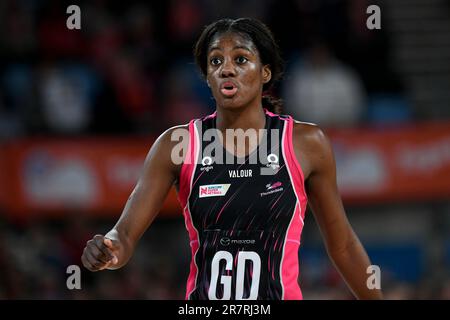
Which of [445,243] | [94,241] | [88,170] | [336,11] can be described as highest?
[336,11]

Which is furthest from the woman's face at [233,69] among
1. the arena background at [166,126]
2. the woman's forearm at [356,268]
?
the arena background at [166,126]

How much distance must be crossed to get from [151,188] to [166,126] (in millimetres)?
5899

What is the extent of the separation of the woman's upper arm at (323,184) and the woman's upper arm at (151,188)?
0.60 metres

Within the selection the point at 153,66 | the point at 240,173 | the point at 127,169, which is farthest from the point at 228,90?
the point at 153,66

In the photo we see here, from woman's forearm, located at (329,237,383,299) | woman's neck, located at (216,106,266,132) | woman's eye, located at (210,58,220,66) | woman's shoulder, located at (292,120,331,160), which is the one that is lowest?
woman's forearm, located at (329,237,383,299)

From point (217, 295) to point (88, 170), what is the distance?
5839 mm

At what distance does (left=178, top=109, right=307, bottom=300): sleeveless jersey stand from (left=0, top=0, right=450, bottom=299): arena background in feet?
14.6

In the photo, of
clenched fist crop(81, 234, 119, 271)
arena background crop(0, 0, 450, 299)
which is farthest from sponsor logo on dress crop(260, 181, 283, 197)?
arena background crop(0, 0, 450, 299)

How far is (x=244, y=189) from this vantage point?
4.53m

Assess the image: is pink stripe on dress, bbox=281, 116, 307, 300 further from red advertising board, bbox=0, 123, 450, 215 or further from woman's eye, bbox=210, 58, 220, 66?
red advertising board, bbox=0, 123, 450, 215

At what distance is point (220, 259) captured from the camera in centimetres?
444

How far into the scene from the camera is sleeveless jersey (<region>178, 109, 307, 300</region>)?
442 cm
